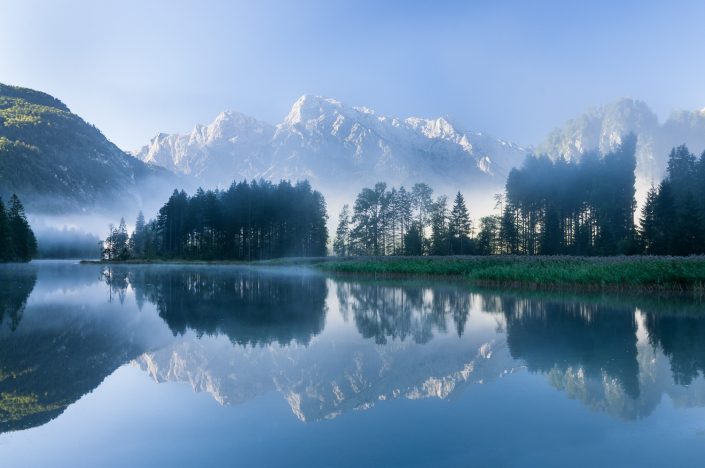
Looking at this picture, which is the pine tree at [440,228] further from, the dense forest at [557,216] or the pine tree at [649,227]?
the pine tree at [649,227]

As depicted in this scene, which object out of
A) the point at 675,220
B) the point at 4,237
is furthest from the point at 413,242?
the point at 4,237

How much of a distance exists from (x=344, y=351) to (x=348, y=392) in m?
3.10

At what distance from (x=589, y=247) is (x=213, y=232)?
6652cm

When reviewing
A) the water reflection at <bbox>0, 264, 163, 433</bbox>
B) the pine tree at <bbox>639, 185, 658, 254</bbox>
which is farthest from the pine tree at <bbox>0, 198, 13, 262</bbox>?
the pine tree at <bbox>639, 185, 658, 254</bbox>

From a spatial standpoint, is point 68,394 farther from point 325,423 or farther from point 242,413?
point 325,423

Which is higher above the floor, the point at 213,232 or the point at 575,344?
the point at 213,232

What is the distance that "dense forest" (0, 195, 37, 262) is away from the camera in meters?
72.2

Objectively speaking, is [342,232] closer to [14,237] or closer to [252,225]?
[252,225]

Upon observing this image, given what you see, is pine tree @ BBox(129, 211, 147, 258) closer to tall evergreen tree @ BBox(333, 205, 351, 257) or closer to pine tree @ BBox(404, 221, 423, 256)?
tall evergreen tree @ BBox(333, 205, 351, 257)

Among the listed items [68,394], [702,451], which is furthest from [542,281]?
[68,394]

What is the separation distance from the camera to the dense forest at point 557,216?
4975cm

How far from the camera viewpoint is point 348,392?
7176 mm

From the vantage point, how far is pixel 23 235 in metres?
82.2

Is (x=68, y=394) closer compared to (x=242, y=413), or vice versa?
(x=242, y=413)
